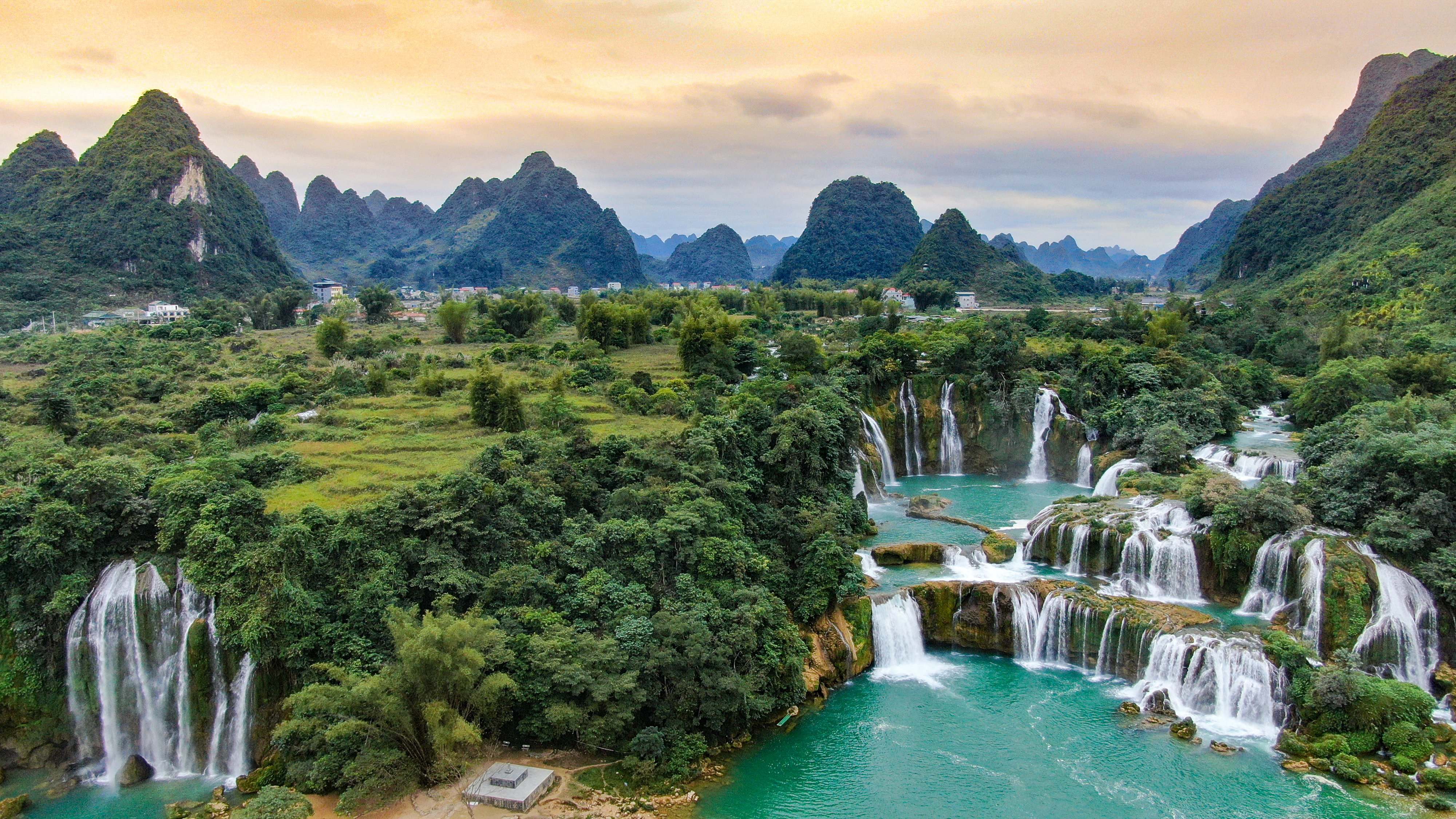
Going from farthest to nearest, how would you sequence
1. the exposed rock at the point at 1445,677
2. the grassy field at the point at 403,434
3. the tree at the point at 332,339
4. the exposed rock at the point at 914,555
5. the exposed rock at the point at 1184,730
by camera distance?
the tree at the point at 332,339
the exposed rock at the point at 914,555
the grassy field at the point at 403,434
the exposed rock at the point at 1445,677
the exposed rock at the point at 1184,730

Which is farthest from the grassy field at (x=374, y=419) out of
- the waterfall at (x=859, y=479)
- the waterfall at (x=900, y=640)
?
the waterfall at (x=900, y=640)

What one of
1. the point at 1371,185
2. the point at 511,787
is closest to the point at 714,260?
the point at 1371,185

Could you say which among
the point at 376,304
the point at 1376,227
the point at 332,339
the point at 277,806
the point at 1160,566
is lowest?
the point at 277,806

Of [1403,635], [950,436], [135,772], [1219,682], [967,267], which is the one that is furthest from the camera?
[967,267]

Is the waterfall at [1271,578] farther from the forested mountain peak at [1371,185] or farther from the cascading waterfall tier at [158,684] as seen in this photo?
the forested mountain peak at [1371,185]

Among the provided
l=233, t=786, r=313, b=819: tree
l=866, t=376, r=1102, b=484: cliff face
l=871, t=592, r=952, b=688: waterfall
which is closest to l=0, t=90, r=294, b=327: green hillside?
l=866, t=376, r=1102, b=484: cliff face

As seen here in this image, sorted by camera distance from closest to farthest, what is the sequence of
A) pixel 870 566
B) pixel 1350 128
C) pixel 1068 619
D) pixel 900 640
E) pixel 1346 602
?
pixel 1346 602
pixel 1068 619
pixel 900 640
pixel 870 566
pixel 1350 128

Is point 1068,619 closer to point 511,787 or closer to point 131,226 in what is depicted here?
point 511,787

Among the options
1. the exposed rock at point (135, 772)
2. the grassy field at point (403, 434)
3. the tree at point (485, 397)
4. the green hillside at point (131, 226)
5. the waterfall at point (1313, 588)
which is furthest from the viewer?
the green hillside at point (131, 226)
